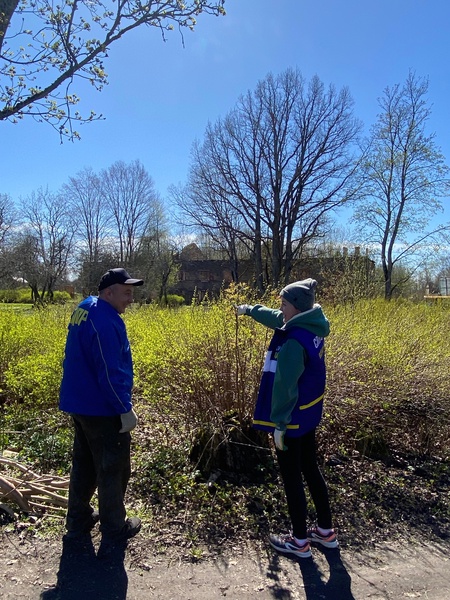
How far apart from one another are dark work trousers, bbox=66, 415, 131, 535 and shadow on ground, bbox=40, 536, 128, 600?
0.12 metres

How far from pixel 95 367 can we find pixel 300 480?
1.49 meters

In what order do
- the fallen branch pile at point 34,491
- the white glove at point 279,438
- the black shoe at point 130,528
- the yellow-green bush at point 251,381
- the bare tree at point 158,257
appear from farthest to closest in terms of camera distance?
the bare tree at point 158,257 < the yellow-green bush at point 251,381 < the fallen branch pile at point 34,491 < the black shoe at point 130,528 < the white glove at point 279,438

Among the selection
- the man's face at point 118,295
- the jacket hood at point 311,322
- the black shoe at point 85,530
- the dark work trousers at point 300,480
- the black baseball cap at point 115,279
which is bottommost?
the black shoe at point 85,530

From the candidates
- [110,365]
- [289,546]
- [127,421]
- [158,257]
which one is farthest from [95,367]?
[158,257]

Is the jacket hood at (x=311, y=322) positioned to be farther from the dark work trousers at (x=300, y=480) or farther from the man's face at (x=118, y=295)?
the man's face at (x=118, y=295)

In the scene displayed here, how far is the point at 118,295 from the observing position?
9.34 ft

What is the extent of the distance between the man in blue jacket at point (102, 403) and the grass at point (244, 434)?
0.47 m

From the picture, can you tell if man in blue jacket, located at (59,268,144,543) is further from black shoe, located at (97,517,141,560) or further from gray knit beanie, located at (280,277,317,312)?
gray knit beanie, located at (280,277,317,312)

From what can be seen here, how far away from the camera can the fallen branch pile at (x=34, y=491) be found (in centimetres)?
316

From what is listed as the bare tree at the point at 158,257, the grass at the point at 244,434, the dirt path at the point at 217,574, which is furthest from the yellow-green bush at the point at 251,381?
the bare tree at the point at 158,257

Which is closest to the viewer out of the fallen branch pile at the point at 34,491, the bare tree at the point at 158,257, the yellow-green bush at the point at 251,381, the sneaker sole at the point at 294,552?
the sneaker sole at the point at 294,552

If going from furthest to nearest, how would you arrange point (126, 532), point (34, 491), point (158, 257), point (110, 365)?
point (158, 257) < point (34, 491) < point (126, 532) < point (110, 365)

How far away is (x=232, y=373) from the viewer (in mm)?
4055

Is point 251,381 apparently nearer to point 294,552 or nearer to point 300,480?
point 300,480
